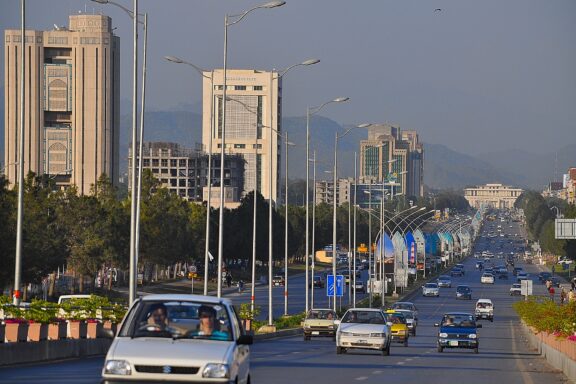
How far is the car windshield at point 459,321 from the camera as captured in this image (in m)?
47.6

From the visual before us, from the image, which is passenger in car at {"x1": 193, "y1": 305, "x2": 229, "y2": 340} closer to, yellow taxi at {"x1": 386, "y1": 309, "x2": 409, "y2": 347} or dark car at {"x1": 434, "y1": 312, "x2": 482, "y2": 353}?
dark car at {"x1": 434, "y1": 312, "x2": 482, "y2": 353}

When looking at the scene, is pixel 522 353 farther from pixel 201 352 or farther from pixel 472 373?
pixel 201 352

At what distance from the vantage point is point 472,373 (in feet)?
108

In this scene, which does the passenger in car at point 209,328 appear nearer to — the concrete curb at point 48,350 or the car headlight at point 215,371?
the car headlight at point 215,371

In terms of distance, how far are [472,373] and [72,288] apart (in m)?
69.6

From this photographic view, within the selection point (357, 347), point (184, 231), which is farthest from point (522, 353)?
point (184, 231)

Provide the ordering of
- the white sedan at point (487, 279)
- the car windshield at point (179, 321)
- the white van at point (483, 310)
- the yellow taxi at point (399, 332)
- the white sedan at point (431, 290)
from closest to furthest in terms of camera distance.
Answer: the car windshield at point (179, 321), the yellow taxi at point (399, 332), the white van at point (483, 310), the white sedan at point (431, 290), the white sedan at point (487, 279)

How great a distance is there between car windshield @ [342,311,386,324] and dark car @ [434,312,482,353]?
19.8 ft

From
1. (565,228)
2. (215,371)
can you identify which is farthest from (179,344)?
(565,228)

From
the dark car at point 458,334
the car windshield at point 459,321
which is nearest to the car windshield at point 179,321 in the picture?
the dark car at point 458,334

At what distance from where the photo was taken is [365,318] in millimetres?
41188

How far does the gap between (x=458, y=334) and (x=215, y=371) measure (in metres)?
32.3

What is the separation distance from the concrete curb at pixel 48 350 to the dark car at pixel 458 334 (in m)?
14.4

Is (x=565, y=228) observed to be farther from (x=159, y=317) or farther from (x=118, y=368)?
(x=118, y=368)
